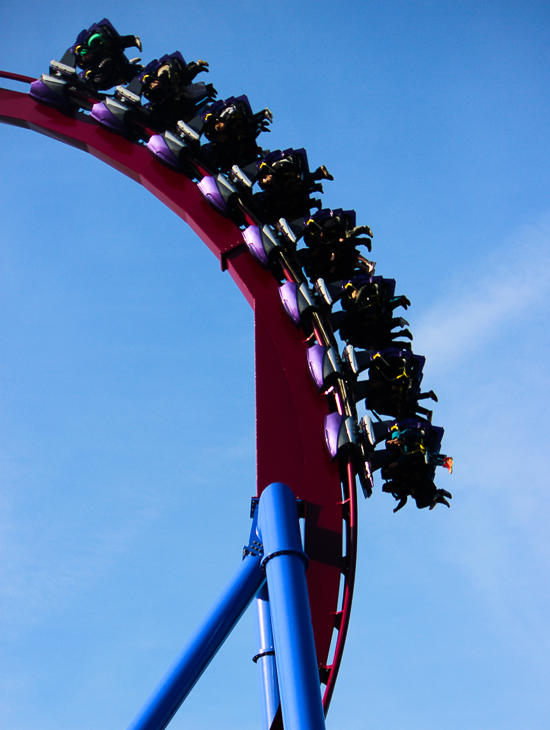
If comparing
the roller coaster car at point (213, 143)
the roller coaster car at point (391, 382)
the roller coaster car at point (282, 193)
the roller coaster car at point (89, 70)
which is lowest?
the roller coaster car at point (391, 382)

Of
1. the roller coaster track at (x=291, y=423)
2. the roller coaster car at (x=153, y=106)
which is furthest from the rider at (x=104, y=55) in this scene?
the roller coaster track at (x=291, y=423)

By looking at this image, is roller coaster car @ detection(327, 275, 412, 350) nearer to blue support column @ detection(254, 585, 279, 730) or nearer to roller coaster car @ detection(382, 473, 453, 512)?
roller coaster car @ detection(382, 473, 453, 512)

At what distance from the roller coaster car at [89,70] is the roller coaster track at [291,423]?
1505 mm

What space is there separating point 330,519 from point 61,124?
6936 mm

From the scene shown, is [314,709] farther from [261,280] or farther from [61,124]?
[61,124]

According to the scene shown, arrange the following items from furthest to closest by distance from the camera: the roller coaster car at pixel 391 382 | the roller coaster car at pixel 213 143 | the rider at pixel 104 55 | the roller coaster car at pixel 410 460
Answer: the rider at pixel 104 55 < the roller coaster car at pixel 213 143 < the roller coaster car at pixel 391 382 < the roller coaster car at pixel 410 460

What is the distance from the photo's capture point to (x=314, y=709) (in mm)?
4059

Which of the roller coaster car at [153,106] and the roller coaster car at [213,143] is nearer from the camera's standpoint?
the roller coaster car at [213,143]

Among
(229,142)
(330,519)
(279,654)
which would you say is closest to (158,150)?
(229,142)

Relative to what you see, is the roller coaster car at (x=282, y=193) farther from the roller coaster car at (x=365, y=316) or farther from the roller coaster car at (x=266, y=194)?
the roller coaster car at (x=365, y=316)

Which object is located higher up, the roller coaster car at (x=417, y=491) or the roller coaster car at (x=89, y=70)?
the roller coaster car at (x=89, y=70)

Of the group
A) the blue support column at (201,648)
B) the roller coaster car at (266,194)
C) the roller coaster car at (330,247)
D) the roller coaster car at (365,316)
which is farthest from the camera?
the roller coaster car at (266,194)

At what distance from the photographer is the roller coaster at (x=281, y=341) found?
517cm

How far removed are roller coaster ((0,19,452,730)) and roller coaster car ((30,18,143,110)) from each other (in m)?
0.02
